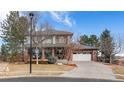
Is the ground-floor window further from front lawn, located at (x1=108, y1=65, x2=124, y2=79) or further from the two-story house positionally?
front lawn, located at (x1=108, y1=65, x2=124, y2=79)

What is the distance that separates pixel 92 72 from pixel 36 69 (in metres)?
2.62

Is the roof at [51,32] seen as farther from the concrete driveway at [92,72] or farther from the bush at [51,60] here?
the concrete driveway at [92,72]

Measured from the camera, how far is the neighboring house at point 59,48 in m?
17.4

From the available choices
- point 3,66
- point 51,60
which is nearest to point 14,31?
point 3,66

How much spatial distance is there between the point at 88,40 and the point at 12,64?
3786 millimetres

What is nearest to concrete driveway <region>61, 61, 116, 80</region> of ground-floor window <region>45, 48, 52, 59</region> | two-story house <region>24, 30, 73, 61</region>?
two-story house <region>24, 30, 73, 61</region>

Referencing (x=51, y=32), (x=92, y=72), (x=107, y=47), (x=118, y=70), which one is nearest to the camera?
(x=92, y=72)

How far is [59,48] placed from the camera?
17.7 m

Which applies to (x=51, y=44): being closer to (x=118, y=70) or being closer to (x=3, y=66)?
(x=3, y=66)

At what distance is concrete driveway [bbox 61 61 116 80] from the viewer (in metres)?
16.6

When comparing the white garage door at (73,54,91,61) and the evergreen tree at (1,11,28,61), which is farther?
the white garage door at (73,54,91,61)

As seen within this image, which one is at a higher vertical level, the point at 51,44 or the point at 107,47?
the point at 51,44

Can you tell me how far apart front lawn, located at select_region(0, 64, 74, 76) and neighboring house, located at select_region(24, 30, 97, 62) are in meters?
0.52

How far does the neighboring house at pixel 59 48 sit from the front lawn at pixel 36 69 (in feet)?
1.70
